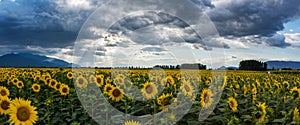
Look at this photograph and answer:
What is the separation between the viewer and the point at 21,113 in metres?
4.54

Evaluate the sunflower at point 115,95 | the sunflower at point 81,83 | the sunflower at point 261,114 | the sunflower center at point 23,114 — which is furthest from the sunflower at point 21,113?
the sunflower at point 81,83

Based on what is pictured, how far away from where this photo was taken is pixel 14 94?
8.97 m

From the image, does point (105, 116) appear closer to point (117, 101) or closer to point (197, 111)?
point (117, 101)

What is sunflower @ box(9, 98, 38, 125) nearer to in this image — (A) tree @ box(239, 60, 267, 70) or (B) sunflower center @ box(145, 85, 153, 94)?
(B) sunflower center @ box(145, 85, 153, 94)

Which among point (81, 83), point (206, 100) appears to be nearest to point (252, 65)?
point (81, 83)

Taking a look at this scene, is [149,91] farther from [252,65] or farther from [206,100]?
[252,65]

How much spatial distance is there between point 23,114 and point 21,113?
3 centimetres

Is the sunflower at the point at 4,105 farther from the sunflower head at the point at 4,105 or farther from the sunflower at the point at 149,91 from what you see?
the sunflower at the point at 149,91

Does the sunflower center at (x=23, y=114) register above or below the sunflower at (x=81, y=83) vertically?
below

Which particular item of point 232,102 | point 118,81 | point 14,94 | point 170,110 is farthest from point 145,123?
point 14,94

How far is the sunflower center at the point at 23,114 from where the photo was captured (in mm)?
4512

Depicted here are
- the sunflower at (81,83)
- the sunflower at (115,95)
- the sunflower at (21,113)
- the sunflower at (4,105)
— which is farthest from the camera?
the sunflower at (81,83)

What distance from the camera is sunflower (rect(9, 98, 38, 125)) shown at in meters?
4.45

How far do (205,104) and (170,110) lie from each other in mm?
526
